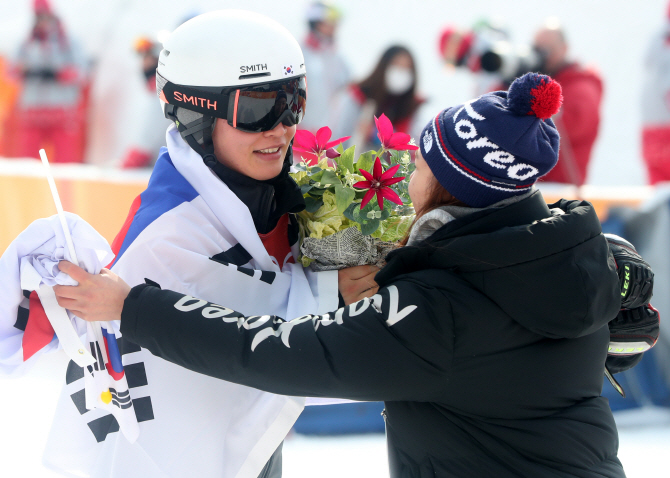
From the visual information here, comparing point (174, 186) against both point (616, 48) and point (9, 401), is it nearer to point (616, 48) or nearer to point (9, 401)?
point (9, 401)

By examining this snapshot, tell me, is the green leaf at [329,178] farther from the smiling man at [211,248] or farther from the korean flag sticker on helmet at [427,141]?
the korean flag sticker on helmet at [427,141]

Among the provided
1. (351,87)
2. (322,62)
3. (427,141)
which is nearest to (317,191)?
(427,141)

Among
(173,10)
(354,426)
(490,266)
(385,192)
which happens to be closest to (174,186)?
(385,192)

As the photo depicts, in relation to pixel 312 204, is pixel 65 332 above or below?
below

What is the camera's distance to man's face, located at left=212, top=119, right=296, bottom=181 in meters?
2.03

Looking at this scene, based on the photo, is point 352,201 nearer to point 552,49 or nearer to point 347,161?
point 347,161

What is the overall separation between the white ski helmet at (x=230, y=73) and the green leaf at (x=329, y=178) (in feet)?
0.64

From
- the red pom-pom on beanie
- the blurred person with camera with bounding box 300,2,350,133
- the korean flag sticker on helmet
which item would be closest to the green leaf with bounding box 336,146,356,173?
the korean flag sticker on helmet

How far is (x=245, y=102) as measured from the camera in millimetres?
1947

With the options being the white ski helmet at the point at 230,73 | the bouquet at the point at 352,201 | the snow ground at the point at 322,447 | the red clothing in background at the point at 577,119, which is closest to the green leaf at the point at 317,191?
the bouquet at the point at 352,201

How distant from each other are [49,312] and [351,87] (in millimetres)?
4370

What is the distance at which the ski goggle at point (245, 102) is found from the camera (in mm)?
1944

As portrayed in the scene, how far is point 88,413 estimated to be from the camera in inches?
73.9

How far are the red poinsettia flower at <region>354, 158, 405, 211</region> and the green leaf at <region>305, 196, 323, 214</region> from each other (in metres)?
0.19
